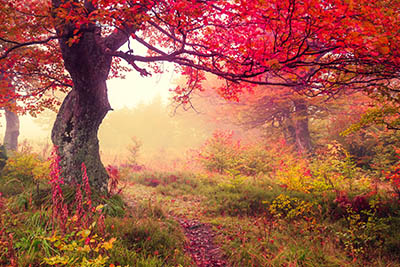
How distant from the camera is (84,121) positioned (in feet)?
18.7

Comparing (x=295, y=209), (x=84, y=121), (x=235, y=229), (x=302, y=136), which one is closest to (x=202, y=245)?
(x=235, y=229)

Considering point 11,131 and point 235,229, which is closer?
point 235,229

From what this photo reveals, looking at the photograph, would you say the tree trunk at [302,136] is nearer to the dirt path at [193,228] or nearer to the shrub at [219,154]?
the shrub at [219,154]

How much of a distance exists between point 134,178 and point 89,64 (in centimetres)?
638

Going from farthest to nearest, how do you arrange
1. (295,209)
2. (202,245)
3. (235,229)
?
(295,209) < (235,229) < (202,245)

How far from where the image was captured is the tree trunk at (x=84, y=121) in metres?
5.27

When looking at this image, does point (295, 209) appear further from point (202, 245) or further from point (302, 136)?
point (302, 136)

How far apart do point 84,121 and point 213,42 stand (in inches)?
144

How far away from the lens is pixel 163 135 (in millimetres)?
A: 33406

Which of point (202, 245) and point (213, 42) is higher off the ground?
point (213, 42)

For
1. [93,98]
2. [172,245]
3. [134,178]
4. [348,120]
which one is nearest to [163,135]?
[134,178]

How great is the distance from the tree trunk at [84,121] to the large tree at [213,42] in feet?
0.08

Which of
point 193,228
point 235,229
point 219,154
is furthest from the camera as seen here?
point 219,154

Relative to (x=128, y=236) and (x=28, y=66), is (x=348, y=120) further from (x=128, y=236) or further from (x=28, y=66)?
(x=28, y=66)
